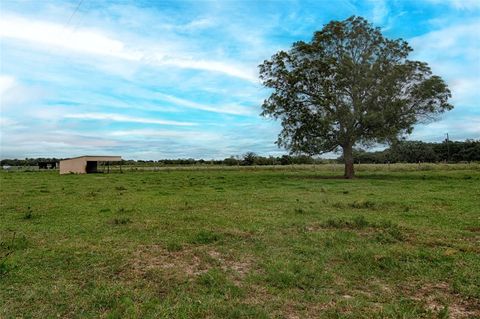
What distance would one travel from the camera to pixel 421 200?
1459 cm

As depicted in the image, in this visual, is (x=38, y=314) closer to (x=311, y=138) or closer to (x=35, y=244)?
(x=35, y=244)

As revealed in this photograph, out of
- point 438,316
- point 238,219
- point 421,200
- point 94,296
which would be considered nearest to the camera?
point 438,316

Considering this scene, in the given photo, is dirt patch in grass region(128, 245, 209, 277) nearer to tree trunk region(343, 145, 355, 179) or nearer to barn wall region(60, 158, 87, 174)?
tree trunk region(343, 145, 355, 179)

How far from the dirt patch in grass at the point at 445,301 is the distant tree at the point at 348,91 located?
2442 centimetres

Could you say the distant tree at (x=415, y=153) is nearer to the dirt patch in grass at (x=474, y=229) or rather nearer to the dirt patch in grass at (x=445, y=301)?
the dirt patch in grass at (x=474, y=229)

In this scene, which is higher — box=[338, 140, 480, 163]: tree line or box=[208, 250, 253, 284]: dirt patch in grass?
box=[338, 140, 480, 163]: tree line

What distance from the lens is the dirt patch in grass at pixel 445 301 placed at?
415cm

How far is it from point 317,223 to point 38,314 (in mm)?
7020

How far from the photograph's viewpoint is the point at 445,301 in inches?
177

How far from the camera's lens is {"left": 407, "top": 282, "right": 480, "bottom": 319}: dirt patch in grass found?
4149 millimetres

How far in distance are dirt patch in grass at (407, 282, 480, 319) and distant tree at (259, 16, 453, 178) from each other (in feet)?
80.1

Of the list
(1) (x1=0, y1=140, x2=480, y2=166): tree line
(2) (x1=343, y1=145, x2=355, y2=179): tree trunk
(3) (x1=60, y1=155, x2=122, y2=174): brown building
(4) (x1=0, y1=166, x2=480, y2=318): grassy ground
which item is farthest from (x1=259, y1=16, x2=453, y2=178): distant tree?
(1) (x1=0, y1=140, x2=480, y2=166): tree line

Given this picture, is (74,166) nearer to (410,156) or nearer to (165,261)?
(165,261)

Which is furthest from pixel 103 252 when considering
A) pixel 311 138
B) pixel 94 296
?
pixel 311 138
